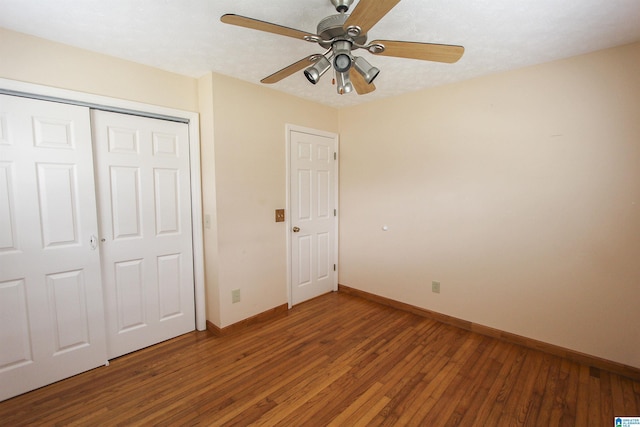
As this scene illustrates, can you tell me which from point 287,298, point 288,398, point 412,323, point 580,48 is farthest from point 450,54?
point 287,298

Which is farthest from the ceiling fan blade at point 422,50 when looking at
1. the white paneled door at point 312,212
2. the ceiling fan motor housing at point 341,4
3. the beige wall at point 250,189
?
the white paneled door at point 312,212

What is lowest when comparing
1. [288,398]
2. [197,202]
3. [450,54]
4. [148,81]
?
[288,398]

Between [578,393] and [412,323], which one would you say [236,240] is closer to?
[412,323]

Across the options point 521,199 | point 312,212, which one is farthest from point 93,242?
point 521,199

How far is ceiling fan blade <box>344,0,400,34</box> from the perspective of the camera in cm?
112

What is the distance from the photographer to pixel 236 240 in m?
2.75

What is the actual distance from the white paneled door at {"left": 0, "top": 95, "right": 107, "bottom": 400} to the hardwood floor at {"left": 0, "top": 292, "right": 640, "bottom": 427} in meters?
0.22

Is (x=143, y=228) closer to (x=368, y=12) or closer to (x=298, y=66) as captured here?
(x=298, y=66)

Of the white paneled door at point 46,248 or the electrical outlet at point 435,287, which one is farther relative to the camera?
the electrical outlet at point 435,287

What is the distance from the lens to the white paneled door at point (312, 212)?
326cm

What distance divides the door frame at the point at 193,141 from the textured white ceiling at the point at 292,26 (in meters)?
0.34

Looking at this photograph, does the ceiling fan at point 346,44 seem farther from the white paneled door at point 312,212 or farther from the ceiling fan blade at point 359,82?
the white paneled door at point 312,212

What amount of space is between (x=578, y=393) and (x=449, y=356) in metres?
0.79

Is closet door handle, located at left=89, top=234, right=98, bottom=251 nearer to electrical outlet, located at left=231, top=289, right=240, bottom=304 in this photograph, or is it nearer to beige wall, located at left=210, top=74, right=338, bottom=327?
beige wall, located at left=210, top=74, right=338, bottom=327
